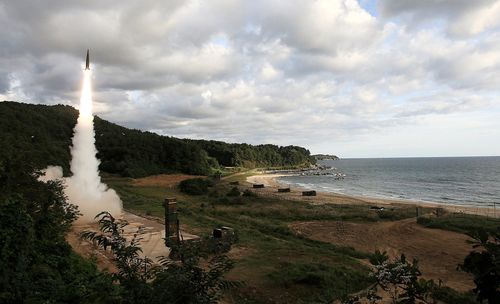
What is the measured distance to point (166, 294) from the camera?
5.16 metres

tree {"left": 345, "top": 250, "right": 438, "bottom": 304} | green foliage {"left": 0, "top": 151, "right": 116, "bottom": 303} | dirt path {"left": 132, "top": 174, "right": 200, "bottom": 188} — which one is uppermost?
tree {"left": 345, "top": 250, "right": 438, "bottom": 304}

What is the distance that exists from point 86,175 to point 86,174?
0.08 metres

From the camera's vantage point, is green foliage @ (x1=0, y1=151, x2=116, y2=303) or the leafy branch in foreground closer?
the leafy branch in foreground

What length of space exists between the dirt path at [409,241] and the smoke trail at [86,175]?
15453mm

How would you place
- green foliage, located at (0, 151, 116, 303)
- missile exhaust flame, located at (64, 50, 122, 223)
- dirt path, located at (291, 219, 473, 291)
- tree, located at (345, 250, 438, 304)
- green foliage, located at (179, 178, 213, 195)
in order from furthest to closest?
green foliage, located at (179, 178, 213, 195) → missile exhaust flame, located at (64, 50, 122, 223) → dirt path, located at (291, 219, 473, 291) → green foliage, located at (0, 151, 116, 303) → tree, located at (345, 250, 438, 304)

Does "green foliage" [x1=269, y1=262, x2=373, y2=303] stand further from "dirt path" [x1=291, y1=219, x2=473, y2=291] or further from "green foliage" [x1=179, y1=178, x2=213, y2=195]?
"green foliage" [x1=179, y1=178, x2=213, y2=195]

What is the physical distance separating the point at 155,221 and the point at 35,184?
40.0ft

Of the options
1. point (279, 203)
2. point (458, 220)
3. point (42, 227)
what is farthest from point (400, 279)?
point (279, 203)

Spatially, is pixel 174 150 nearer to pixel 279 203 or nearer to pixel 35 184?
pixel 279 203

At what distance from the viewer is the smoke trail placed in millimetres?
29516

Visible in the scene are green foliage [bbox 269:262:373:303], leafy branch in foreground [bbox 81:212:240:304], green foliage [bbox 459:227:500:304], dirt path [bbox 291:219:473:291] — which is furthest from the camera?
dirt path [bbox 291:219:473:291]

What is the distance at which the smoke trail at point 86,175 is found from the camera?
2952 centimetres

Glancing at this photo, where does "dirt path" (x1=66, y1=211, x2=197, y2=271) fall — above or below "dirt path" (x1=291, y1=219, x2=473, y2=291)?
above

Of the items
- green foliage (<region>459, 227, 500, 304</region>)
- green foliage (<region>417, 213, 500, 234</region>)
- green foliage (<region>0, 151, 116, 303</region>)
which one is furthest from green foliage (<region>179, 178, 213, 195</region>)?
green foliage (<region>459, 227, 500, 304</region>)
